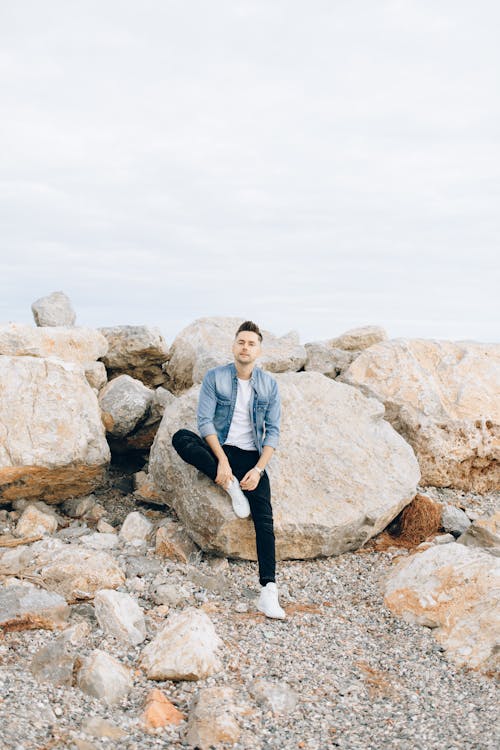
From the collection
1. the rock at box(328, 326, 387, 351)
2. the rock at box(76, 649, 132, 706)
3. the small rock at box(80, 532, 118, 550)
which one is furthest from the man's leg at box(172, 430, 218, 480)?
the rock at box(328, 326, 387, 351)

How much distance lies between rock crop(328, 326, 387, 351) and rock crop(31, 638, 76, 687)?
32.6 ft

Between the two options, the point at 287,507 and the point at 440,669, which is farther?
the point at 287,507

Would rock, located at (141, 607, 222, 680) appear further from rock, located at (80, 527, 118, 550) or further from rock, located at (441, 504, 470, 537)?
rock, located at (441, 504, 470, 537)

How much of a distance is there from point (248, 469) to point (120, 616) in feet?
8.32

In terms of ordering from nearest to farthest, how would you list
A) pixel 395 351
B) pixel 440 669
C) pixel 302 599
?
pixel 440 669, pixel 302 599, pixel 395 351

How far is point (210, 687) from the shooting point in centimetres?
645

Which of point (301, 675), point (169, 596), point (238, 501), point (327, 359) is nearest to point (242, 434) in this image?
point (238, 501)

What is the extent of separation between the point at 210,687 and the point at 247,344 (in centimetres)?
412

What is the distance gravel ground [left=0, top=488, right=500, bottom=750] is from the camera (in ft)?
19.2

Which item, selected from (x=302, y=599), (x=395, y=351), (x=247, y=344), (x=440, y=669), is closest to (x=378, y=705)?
(x=440, y=669)

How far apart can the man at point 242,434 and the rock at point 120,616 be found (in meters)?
1.70

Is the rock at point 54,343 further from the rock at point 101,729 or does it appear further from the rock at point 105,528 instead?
the rock at point 101,729

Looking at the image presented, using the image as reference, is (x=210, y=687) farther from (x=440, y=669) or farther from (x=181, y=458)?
(x=181, y=458)

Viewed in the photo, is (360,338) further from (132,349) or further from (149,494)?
(149,494)
